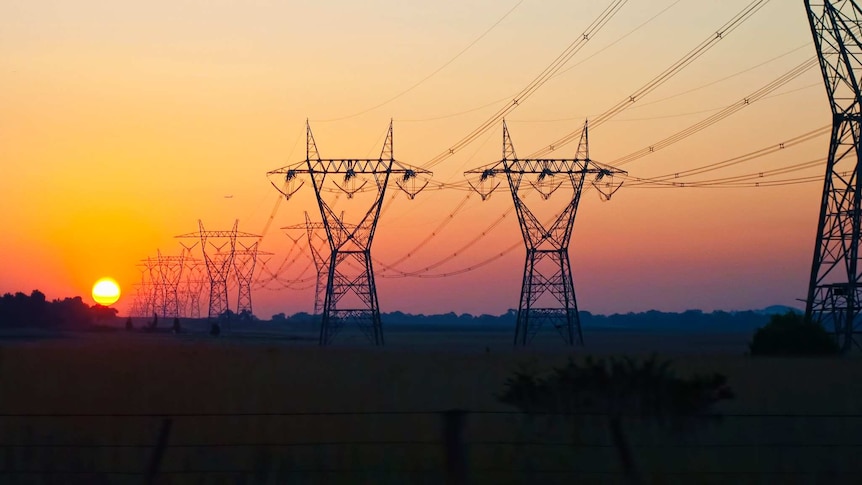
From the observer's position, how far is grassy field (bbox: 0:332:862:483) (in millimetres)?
18562

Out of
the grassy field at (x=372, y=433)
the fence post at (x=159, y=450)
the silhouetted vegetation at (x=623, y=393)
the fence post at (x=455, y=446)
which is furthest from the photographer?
the silhouetted vegetation at (x=623, y=393)

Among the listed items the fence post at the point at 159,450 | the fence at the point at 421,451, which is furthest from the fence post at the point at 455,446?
the fence post at the point at 159,450

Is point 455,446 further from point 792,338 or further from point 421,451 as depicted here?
point 792,338

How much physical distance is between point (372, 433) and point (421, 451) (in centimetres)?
360

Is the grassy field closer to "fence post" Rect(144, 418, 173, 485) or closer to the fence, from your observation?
the fence

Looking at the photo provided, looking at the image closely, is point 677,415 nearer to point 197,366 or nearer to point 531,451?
point 531,451

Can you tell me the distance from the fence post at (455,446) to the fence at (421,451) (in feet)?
0.05

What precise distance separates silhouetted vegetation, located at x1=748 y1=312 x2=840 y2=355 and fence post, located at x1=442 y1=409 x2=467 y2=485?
47898 millimetres

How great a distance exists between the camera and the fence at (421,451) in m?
18.2

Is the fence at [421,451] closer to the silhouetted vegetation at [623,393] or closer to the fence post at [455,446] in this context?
the fence post at [455,446]

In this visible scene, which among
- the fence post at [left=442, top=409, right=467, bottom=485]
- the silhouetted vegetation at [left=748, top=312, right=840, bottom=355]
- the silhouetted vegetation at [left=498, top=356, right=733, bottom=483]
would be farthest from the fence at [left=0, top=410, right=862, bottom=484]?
the silhouetted vegetation at [left=748, top=312, right=840, bottom=355]

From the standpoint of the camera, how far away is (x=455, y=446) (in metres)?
16.0

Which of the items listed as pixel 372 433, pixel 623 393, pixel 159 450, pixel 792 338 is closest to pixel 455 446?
pixel 159 450

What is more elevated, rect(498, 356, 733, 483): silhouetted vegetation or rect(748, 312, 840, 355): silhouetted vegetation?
rect(748, 312, 840, 355): silhouetted vegetation
